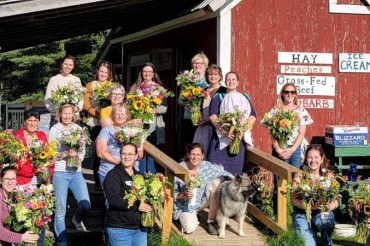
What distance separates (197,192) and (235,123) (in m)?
0.93

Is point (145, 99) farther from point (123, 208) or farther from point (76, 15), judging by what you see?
point (76, 15)

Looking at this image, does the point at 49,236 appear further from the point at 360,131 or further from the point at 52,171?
the point at 360,131

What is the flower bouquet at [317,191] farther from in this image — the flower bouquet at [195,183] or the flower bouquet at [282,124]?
the flower bouquet at [282,124]

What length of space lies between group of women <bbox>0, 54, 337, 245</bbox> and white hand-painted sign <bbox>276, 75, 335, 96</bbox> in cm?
175

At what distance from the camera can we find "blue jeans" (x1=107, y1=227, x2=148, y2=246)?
5.98 m

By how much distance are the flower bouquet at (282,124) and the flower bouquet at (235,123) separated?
1.22ft

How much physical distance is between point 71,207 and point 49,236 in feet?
3.79

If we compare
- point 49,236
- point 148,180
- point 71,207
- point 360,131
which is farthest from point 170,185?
point 360,131

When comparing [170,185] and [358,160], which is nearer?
[170,185]

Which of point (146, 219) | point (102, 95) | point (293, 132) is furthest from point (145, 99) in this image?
point (146, 219)

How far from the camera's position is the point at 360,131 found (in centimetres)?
1017

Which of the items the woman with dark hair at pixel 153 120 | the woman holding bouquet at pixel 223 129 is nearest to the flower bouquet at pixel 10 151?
the woman with dark hair at pixel 153 120

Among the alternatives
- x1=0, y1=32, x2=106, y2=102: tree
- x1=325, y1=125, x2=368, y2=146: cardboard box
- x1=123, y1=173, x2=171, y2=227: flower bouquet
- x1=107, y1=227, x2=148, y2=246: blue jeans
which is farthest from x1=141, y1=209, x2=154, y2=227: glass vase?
x1=0, y1=32, x2=106, y2=102: tree

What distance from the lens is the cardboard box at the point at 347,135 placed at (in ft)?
32.9
